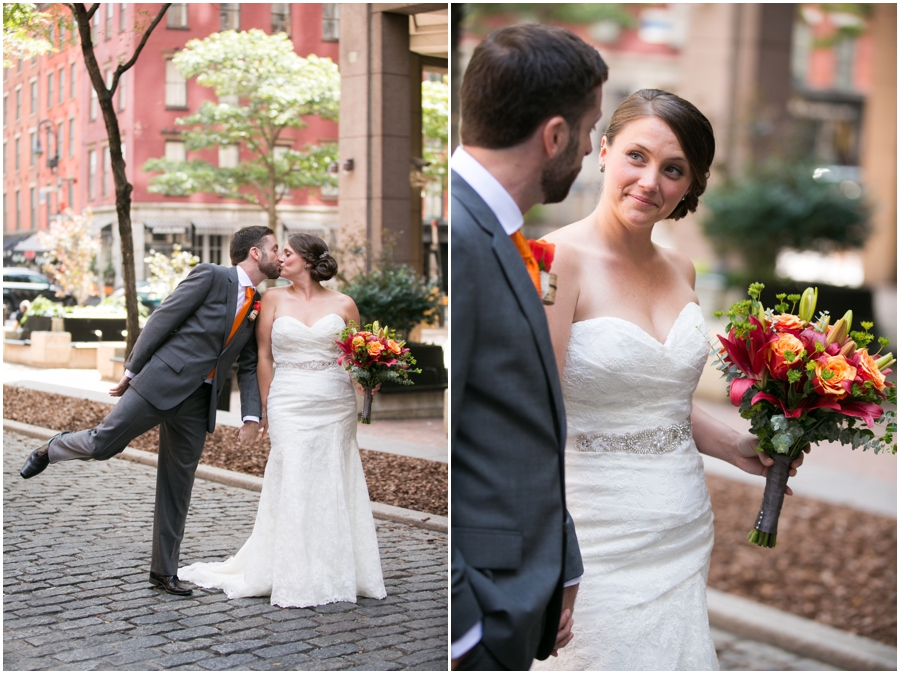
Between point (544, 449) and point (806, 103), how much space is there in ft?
75.0

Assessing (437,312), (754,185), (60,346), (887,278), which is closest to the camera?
(437,312)

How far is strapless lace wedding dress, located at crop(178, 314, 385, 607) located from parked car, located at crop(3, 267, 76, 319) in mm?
754

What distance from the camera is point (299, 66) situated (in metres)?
3.26

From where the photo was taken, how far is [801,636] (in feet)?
18.5

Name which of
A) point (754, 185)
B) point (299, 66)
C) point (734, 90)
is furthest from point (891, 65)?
point (299, 66)

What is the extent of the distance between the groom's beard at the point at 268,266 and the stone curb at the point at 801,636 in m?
3.94

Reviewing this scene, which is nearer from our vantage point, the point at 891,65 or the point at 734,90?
the point at 891,65

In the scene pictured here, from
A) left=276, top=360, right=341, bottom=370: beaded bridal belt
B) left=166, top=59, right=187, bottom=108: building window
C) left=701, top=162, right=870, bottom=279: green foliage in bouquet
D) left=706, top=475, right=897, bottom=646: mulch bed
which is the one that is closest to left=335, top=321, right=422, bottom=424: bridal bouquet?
left=276, top=360, right=341, bottom=370: beaded bridal belt

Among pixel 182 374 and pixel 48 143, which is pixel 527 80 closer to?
pixel 182 374

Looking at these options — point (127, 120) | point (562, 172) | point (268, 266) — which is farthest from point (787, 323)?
point (127, 120)

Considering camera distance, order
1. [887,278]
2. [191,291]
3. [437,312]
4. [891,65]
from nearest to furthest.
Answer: [437,312]
[191,291]
[891,65]
[887,278]

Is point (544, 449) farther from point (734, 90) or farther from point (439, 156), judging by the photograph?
point (734, 90)

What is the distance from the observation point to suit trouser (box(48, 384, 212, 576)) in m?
3.03

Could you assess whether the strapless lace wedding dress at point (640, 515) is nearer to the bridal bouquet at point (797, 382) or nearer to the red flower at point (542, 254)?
the bridal bouquet at point (797, 382)
